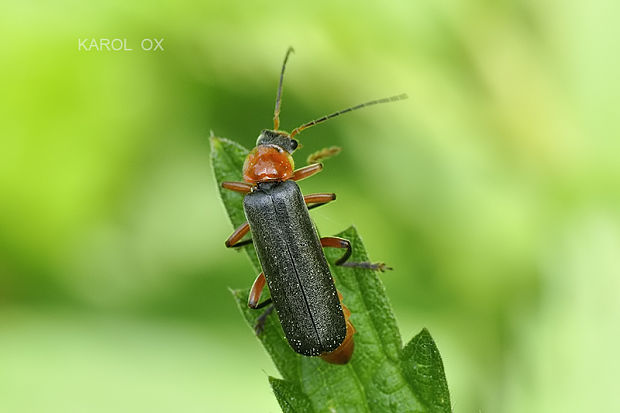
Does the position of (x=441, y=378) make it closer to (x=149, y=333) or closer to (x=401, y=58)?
(x=149, y=333)

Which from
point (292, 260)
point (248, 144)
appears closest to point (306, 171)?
point (292, 260)

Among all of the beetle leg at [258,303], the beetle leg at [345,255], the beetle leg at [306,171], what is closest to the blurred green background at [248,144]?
the beetle leg at [306,171]

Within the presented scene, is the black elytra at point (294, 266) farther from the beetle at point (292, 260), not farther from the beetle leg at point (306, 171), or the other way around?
the beetle leg at point (306, 171)

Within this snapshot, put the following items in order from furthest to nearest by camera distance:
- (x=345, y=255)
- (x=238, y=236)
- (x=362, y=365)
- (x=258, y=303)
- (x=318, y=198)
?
1. (x=318, y=198)
2. (x=238, y=236)
3. (x=258, y=303)
4. (x=345, y=255)
5. (x=362, y=365)

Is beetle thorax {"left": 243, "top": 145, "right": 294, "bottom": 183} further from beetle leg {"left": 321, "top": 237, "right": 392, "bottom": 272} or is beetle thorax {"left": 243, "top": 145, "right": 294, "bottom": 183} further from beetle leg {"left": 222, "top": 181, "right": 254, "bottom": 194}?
beetle leg {"left": 321, "top": 237, "right": 392, "bottom": 272}

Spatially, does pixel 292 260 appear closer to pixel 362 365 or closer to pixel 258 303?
pixel 258 303

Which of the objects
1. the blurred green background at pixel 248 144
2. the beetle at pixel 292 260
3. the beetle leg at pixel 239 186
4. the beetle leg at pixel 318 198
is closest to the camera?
the beetle at pixel 292 260

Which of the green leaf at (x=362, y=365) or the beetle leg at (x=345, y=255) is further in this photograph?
the beetle leg at (x=345, y=255)

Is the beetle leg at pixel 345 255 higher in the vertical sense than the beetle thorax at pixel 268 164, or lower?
lower
